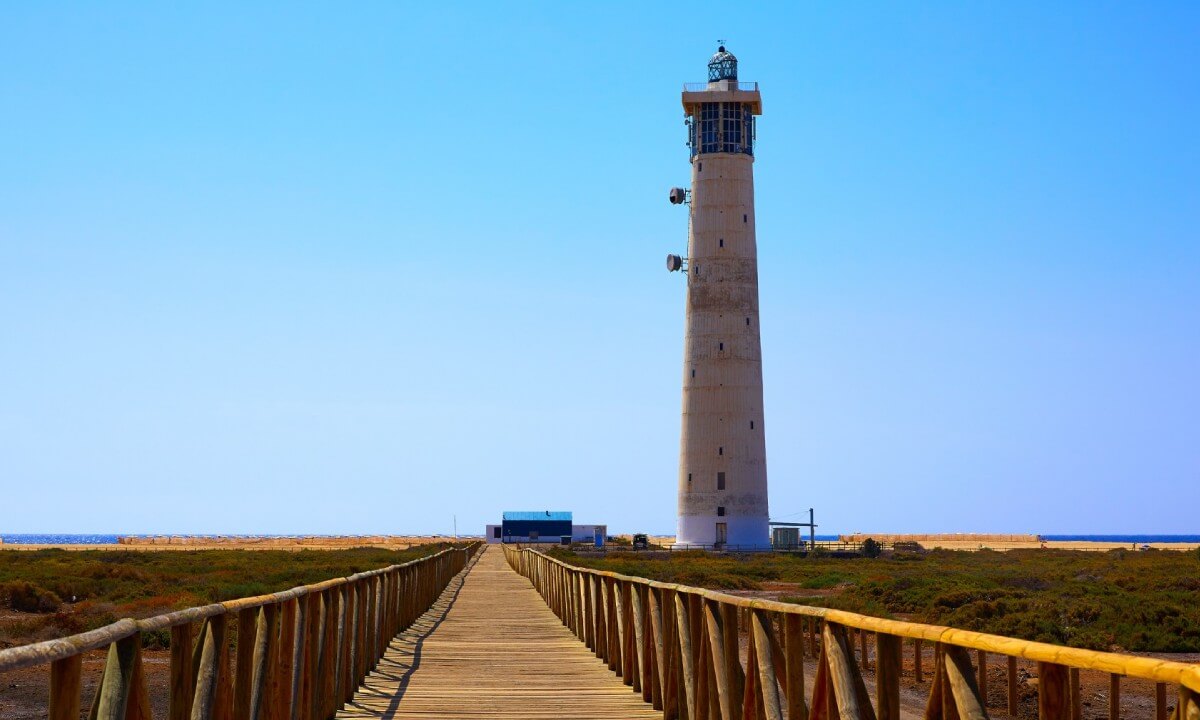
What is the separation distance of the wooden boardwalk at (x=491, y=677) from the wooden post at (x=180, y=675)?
4.82 m

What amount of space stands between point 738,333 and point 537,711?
175 ft

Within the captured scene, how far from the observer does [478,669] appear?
14.9 meters

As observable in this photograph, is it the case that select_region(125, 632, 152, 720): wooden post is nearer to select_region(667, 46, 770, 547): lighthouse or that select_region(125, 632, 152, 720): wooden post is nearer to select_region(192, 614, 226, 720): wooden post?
select_region(192, 614, 226, 720): wooden post

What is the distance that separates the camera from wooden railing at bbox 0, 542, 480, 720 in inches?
191

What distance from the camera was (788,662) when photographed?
7.43 meters

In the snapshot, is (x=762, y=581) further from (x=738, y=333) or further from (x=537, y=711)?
Result: (x=537, y=711)

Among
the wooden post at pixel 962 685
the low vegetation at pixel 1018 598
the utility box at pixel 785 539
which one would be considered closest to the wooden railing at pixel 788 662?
the wooden post at pixel 962 685

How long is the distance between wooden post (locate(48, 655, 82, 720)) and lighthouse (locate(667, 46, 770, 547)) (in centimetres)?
5960

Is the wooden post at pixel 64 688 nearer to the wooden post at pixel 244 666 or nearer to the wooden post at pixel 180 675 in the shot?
the wooden post at pixel 180 675

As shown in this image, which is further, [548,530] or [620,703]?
[548,530]

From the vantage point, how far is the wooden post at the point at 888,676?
605 cm

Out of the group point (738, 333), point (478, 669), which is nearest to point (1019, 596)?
point (478, 669)

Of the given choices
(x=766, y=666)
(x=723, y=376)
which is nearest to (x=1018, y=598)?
(x=766, y=666)

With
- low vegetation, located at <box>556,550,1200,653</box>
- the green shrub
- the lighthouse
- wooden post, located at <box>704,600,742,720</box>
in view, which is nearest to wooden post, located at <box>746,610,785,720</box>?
wooden post, located at <box>704,600,742,720</box>
